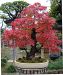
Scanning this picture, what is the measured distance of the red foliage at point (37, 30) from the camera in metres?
2.06

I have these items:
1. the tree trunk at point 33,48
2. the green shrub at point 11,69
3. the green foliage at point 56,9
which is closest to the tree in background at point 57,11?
the green foliage at point 56,9

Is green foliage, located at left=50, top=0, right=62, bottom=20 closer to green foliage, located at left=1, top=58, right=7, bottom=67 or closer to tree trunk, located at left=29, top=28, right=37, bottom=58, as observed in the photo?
tree trunk, located at left=29, top=28, right=37, bottom=58

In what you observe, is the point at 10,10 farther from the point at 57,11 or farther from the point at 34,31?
the point at 57,11

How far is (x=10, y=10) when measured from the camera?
7.20 ft

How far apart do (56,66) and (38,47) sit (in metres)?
0.30

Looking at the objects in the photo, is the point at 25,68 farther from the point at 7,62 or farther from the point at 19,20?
the point at 19,20

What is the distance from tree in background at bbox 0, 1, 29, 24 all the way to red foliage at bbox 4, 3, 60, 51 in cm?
10

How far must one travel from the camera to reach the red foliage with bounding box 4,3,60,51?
6.76ft

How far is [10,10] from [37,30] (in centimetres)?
37

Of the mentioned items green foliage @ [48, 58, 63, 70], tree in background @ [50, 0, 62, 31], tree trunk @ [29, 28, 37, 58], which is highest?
tree in background @ [50, 0, 62, 31]

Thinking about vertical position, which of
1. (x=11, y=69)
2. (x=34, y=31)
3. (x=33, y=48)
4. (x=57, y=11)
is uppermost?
(x=57, y=11)

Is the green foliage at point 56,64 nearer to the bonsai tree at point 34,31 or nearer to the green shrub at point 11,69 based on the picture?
the bonsai tree at point 34,31

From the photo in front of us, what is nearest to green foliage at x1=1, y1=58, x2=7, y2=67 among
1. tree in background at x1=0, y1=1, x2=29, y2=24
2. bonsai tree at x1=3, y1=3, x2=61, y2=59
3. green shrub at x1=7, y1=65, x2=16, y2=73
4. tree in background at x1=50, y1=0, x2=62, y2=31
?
green shrub at x1=7, y1=65, x2=16, y2=73

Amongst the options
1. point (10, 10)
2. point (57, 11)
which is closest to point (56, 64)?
point (57, 11)
